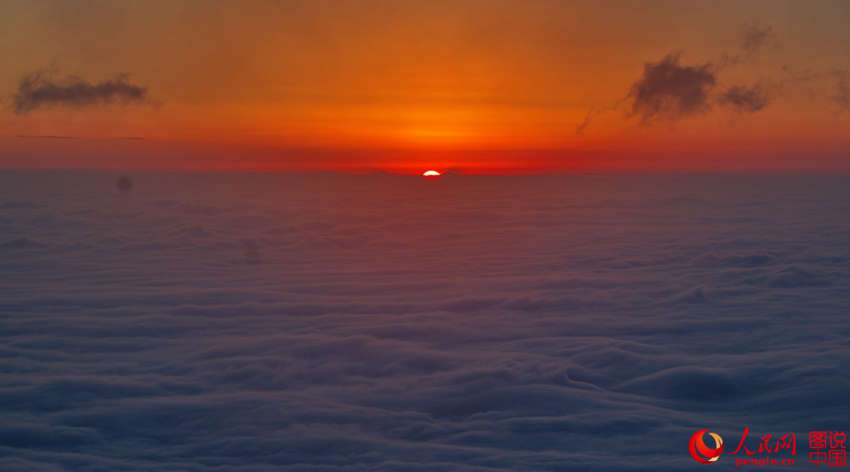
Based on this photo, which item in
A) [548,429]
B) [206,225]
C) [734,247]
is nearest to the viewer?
[548,429]

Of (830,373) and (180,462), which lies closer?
(180,462)

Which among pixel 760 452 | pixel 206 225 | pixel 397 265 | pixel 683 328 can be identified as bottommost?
pixel 760 452

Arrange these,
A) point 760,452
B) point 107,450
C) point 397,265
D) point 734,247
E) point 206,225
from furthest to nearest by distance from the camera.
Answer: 1. point 206,225
2. point 734,247
3. point 397,265
4. point 107,450
5. point 760,452

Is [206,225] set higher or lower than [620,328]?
higher

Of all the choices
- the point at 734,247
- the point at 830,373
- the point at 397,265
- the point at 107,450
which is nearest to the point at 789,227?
the point at 734,247

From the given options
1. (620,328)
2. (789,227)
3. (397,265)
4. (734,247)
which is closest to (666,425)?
(620,328)

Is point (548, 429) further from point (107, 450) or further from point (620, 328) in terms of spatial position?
point (620, 328)

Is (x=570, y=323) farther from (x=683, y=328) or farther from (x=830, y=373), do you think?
(x=830, y=373)
